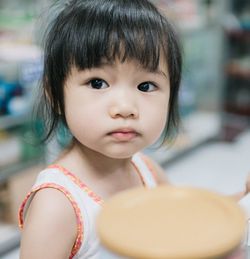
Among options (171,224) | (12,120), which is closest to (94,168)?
(171,224)

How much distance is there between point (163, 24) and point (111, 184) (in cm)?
27

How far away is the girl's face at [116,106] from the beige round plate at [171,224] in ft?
0.62

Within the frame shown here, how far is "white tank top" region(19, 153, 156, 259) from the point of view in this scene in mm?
615

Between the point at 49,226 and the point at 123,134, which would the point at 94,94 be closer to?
the point at 123,134

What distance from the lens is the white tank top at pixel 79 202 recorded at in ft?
2.02

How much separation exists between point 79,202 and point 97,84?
0.19m

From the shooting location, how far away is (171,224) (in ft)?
0.98

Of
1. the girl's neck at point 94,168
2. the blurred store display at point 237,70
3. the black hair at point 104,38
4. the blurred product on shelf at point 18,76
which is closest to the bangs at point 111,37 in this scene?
the black hair at point 104,38

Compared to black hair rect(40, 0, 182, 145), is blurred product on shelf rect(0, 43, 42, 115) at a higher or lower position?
lower

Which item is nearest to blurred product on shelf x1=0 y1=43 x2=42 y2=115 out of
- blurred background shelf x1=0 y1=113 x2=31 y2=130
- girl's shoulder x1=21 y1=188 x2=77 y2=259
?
blurred background shelf x1=0 y1=113 x2=31 y2=130

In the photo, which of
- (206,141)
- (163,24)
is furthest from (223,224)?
(206,141)

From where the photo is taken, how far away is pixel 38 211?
58 centimetres

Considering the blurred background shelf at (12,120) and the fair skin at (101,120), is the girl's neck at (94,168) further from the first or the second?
the blurred background shelf at (12,120)

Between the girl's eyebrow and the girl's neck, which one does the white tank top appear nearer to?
the girl's neck
